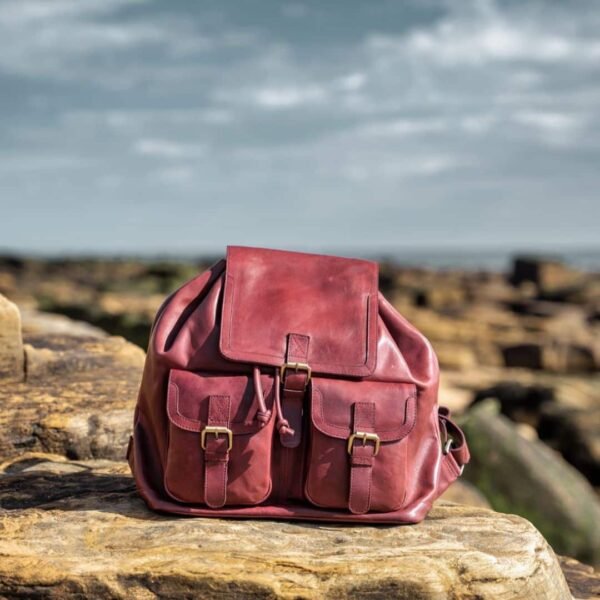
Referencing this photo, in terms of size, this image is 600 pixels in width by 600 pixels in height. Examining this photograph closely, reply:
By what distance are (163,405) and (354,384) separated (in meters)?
0.66

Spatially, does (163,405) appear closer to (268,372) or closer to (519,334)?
(268,372)

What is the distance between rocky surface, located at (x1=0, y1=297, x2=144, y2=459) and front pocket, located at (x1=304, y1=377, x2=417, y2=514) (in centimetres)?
153

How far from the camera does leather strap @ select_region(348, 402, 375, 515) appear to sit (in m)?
2.94

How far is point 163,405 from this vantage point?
2998 millimetres

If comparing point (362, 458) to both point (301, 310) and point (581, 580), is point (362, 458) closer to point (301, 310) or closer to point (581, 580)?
point (301, 310)

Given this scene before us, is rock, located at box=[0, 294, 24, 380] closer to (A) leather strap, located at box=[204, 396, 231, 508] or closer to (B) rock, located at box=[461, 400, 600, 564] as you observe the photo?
(A) leather strap, located at box=[204, 396, 231, 508]

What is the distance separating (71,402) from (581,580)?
2526 millimetres

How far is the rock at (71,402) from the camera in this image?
162 inches

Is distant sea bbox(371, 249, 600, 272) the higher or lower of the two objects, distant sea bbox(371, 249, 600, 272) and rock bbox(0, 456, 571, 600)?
the higher

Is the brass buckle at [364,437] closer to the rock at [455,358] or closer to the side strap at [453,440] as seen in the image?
the side strap at [453,440]

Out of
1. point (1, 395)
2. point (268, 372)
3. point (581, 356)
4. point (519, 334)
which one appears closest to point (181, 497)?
point (268, 372)

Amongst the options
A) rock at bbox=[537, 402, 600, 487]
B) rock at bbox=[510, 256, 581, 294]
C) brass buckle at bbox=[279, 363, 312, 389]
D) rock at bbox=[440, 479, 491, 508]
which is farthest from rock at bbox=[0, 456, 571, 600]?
rock at bbox=[510, 256, 581, 294]

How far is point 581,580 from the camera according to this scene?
3.76 meters

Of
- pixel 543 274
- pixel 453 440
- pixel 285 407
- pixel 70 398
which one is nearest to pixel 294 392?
pixel 285 407
